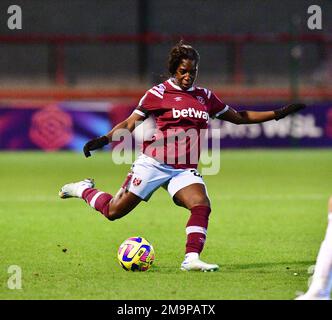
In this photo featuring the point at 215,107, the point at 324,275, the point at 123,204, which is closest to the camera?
the point at 324,275

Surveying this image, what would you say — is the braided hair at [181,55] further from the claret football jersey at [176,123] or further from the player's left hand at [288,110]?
the player's left hand at [288,110]

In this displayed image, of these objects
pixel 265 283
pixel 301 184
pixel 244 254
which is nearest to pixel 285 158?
pixel 301 184

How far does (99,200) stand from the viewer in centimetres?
879

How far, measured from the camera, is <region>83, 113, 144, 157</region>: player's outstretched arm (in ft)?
26.7

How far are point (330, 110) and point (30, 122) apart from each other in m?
7.27

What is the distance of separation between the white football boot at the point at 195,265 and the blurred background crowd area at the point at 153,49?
59.6ft

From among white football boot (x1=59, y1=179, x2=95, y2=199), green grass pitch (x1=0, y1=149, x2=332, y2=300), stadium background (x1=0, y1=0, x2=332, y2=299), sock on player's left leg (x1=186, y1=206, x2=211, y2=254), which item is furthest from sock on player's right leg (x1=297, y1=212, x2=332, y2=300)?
stadium background (x1=0, y1=0, x2=332, y2=299)

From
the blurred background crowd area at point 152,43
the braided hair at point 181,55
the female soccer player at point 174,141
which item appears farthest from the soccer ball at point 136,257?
the blurred background crowd area at point 152,43

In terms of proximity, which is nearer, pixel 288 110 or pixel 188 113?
pixel 188 113

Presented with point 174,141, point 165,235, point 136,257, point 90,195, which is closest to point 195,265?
point 136,257

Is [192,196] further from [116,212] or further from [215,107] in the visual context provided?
[215,107]

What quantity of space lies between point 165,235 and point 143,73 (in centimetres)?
1988

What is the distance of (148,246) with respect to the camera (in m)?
8.20

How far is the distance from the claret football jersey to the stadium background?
25.1 feet
